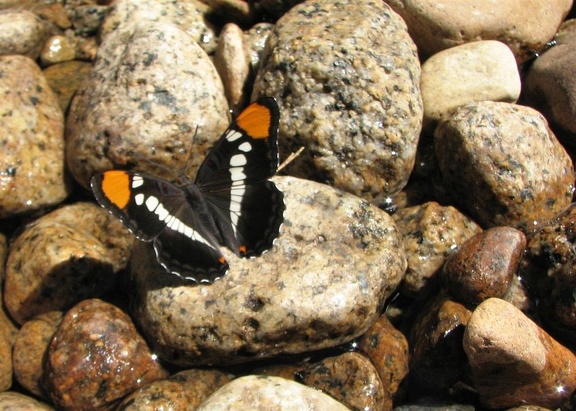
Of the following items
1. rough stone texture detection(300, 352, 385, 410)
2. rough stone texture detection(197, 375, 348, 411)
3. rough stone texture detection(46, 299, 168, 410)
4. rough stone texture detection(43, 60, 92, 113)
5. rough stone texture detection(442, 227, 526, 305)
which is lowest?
rough stone texture detection(46, 299, 168, 410)

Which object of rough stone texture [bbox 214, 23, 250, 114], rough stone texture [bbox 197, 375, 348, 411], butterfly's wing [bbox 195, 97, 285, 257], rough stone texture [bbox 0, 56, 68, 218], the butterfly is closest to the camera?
rough stone texture [bbox 197, 375, 348, 411]

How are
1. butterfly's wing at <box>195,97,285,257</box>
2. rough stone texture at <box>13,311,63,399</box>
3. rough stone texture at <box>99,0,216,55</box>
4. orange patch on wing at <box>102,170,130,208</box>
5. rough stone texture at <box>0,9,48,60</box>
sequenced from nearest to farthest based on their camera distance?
orange patch on wing at <box>102,170,130,208</box>, butterfly's wing at <box>195,97,285,257</box>, rough stone texture at <box>13,311,63,399</box>, rough stone texture at <box>0,9,48,60</box>, rough stone texture at <box>99,0,216,55</box>

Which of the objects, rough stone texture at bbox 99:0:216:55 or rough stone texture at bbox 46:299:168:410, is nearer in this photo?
rough stone texture at bbox 46:299:168:410

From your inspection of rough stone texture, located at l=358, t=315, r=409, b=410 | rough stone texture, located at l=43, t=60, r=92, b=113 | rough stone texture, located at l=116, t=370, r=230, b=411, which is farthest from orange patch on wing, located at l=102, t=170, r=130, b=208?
rough stone texture, located at l=43, t=60, r=92, b=113

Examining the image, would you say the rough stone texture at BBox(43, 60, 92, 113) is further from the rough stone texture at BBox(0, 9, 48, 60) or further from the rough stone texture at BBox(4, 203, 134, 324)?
the rough stone texture at BBox(4, 203, 134, 324)

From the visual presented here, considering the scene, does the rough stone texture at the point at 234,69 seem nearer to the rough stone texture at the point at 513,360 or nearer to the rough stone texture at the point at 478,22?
the rough stone texture at the point at 478,22

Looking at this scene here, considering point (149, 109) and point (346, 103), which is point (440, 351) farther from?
point (149, 109)

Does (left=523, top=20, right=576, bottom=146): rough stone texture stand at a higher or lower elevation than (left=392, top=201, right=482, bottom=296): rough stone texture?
higher

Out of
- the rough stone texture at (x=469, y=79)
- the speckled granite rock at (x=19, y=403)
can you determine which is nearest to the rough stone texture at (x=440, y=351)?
the rough stone texture at (x=469, y=79)
